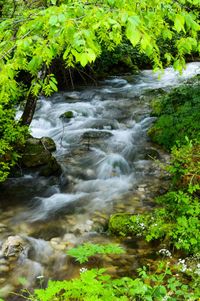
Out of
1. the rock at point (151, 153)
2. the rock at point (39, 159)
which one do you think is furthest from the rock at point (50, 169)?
the rock at point (151, 153)

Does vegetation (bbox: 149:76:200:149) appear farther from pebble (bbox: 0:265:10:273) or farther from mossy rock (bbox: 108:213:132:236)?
pebble (bbox: 0:265:10:273)

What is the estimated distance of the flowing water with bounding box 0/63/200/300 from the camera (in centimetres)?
564

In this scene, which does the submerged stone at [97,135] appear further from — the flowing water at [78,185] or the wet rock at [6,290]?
the wet rock at [6,290]

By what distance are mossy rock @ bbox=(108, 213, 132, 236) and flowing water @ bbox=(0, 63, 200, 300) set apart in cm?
19

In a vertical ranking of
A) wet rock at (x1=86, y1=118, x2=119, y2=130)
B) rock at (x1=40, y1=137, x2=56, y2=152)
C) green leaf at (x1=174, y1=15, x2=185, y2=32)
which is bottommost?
wet rock at (x1=86, y1=118, x2=119, y2=130)

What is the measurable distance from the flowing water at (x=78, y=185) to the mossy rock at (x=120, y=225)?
19cm

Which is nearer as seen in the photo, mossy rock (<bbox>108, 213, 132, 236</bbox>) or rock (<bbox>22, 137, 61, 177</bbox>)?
mossy rock (<bbox>108, 213, 132, 236</bbox>)

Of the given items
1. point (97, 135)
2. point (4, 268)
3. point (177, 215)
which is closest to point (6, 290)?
point (4, 268)

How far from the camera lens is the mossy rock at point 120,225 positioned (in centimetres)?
598

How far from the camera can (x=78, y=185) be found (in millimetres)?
8070

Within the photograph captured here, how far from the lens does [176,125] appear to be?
935 cm

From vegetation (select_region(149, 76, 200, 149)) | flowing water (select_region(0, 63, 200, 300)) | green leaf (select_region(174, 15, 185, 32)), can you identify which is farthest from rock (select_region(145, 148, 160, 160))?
green leaf (select_region(174, 15, 185, 32))

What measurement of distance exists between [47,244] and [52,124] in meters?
6.32

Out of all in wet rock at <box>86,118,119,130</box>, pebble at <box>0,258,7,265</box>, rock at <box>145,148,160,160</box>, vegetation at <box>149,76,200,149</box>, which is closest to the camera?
pebble at <box>0,258,7,265</box>
